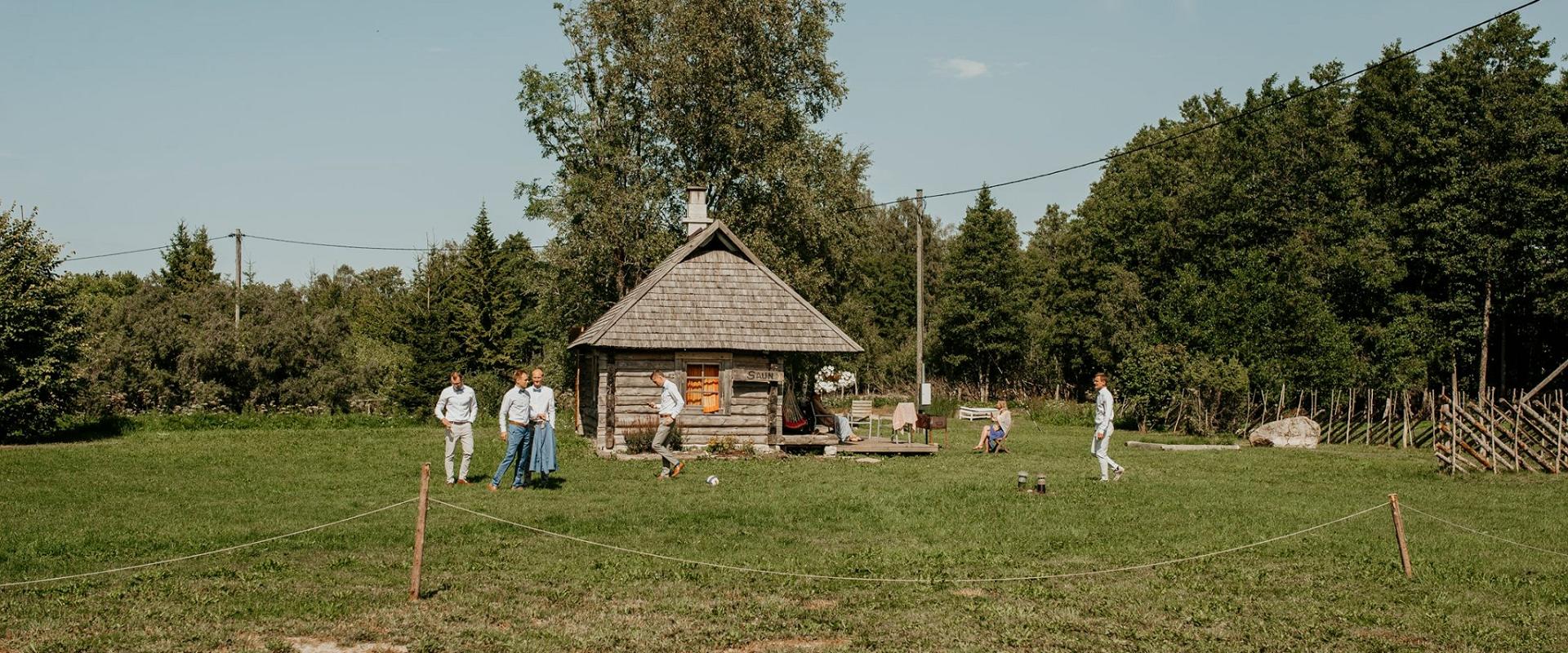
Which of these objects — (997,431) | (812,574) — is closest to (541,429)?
(812,574)

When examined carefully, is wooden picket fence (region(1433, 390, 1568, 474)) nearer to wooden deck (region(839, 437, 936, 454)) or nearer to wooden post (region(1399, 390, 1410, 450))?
wooden post (region(1399, 390, 1410, 450))

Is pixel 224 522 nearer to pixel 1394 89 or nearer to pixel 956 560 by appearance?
pixel 956 560

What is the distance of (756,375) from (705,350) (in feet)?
3.94

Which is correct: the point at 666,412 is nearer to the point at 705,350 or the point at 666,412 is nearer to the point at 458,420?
the point at 458,420

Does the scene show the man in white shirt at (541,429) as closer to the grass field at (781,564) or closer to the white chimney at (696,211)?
Result: the grass field at (781,564)

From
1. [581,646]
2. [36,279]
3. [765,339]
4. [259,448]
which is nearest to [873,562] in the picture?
[581,646]

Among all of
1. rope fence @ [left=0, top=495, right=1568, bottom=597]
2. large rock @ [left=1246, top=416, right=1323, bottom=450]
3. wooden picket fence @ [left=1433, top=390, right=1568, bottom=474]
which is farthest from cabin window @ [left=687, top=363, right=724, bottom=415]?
large rock @ [left=1246, top=416, right=1323, bottom=450]

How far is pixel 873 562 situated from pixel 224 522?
24.7 feet

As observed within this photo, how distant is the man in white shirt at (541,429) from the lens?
58.0ft

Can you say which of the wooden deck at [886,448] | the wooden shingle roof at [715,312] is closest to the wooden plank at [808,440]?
the wooden deck at [886,448]

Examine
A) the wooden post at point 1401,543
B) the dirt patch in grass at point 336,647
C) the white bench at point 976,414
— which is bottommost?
the dirt patch in grass at point 336,647

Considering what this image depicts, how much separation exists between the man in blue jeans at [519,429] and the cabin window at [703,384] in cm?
783

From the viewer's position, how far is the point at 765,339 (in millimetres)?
25297

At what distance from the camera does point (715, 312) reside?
2573cm
